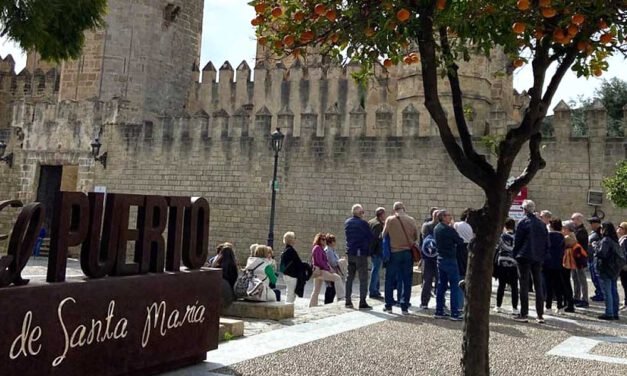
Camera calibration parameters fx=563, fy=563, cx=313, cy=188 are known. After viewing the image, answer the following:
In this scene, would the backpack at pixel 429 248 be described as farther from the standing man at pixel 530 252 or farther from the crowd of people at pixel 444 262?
the standing man at pixel 530 252

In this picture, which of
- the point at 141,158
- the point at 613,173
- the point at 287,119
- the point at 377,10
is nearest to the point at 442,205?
the point at 613,173

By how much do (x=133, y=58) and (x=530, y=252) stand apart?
1914 cm

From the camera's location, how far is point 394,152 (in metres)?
16.0

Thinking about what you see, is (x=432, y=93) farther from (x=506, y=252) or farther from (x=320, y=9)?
(x=506, y=252)

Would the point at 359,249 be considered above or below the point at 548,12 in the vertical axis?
below

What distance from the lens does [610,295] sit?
8320 millimetres

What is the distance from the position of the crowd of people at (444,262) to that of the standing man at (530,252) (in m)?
0.01

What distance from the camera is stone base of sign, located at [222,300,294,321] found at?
7434mm

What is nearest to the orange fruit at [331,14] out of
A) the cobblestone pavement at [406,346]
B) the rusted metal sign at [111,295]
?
the rusted metal sign at [111,295]

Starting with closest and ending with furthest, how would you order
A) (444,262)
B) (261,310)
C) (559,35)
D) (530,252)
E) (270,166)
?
(559,35) < (261,310) < (530,252) < (444,262) < (270,166)

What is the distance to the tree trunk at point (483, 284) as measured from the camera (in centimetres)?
389

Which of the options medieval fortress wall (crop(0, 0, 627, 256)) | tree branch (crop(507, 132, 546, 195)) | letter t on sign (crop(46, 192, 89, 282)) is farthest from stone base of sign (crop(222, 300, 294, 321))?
medieval fortress wall (crop(0, 0, 627, 256))

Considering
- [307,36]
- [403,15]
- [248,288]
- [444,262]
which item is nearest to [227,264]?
[248,288]

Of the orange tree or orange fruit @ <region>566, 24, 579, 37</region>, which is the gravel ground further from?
orange fruit @ <region>566, 24, 579, 37</region>
